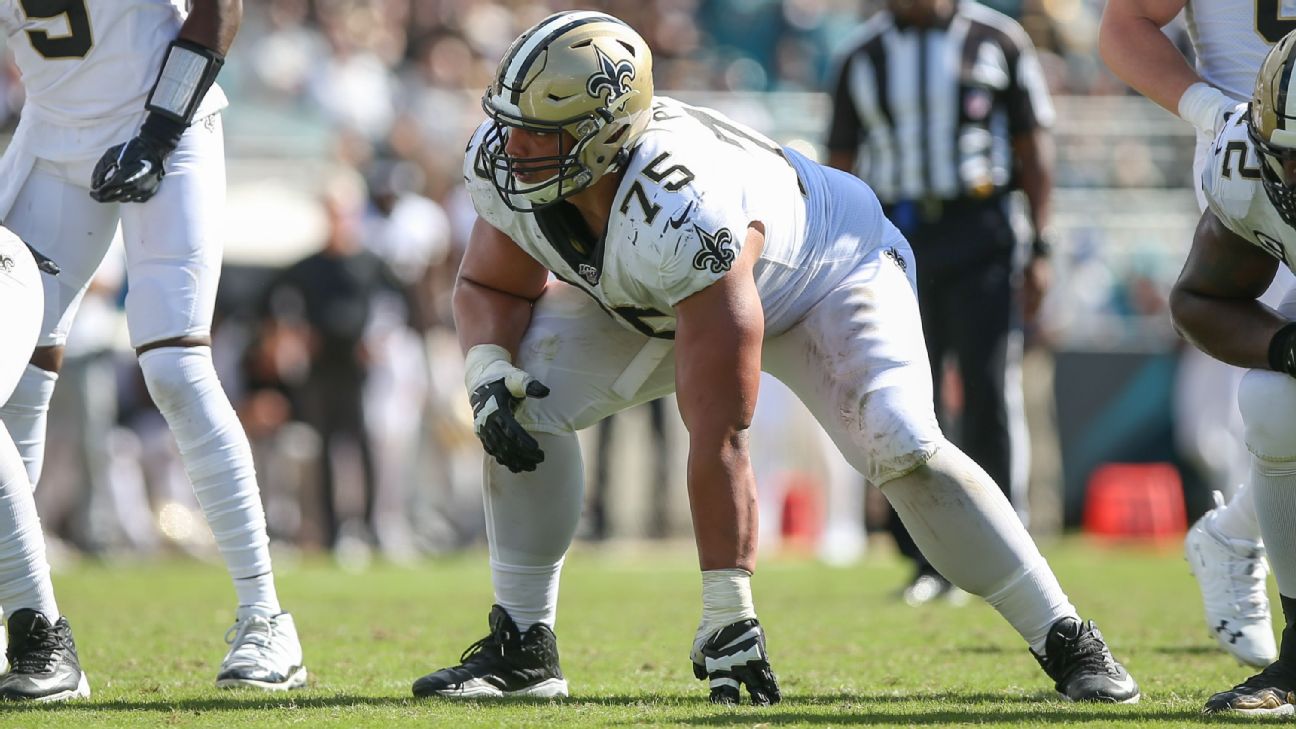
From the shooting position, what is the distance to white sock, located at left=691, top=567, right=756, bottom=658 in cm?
361

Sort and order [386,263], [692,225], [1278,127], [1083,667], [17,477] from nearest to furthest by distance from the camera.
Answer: [1278,127] → [692,225] → [1083,667] → [17,477] → [386,263]

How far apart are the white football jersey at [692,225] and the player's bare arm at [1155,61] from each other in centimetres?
86

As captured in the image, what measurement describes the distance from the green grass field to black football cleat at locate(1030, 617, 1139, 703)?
0.05 meters

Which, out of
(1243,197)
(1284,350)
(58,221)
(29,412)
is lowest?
(29,412)

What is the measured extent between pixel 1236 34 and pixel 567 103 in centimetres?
192

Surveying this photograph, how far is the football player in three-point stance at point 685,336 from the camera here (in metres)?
3.60

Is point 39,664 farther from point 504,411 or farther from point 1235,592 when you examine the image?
point 1235,592

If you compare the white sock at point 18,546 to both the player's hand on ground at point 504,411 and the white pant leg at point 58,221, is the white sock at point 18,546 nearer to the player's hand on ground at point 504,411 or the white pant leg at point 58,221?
the white pant leg at point 58,221

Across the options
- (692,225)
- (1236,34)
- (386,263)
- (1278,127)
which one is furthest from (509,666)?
(386,263)

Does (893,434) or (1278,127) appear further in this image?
(893,434)

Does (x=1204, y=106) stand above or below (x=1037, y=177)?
above

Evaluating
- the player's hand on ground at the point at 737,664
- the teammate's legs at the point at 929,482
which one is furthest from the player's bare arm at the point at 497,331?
the teammate's legs at the point at 929,482

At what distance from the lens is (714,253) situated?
3549 mm

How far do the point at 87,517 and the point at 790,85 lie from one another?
306 inches
